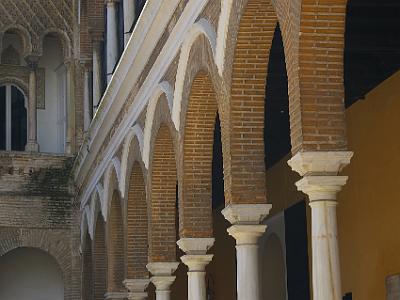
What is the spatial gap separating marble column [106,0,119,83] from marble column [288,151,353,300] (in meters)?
11.7

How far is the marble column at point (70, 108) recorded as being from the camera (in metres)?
23.2

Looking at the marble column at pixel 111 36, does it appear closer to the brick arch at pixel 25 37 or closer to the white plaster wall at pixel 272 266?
the white plaster wall at pixel 272 266

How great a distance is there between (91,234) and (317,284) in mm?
13317

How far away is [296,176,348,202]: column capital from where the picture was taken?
7.18 meters

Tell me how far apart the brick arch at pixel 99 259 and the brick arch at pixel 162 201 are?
20.2ft

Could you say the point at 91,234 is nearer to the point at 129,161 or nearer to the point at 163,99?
the point at 129,161

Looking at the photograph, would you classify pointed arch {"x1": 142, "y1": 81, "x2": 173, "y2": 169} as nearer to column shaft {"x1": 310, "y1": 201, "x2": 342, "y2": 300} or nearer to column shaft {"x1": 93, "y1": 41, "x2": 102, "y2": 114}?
column shaft {"x1": 310, "y1": 201, "x2": 342, "y2": 300}

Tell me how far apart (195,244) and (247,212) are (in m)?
2.19

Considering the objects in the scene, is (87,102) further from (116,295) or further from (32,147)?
(116,295)

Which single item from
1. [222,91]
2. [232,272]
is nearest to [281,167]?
[232,272]

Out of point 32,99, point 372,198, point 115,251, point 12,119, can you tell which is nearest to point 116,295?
point 115,251

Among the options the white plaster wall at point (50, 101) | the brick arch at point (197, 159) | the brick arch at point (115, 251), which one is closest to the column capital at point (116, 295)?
the brick arch at point (115, 251)

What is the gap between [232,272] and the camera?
63.2 feet

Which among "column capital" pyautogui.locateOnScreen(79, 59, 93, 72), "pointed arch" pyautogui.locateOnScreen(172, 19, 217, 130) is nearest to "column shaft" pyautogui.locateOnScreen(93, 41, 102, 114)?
"column capital" pyautogui.locateOnScreen(79, 59, 93, 72)
